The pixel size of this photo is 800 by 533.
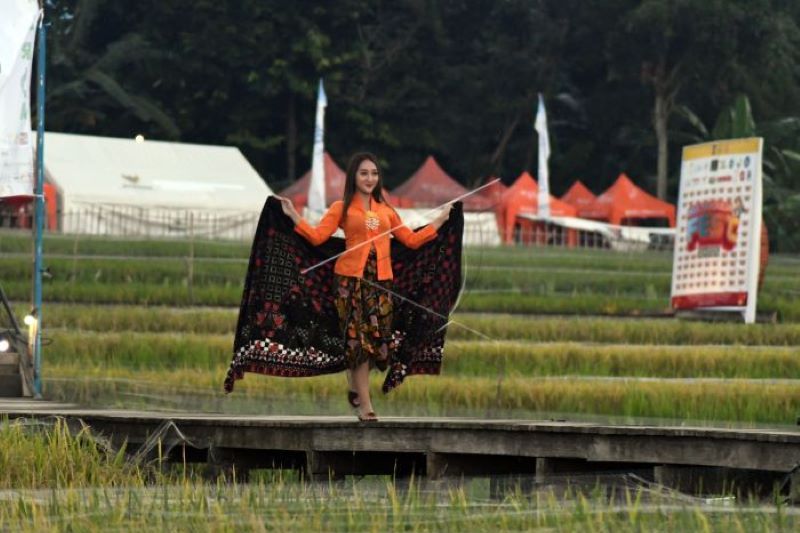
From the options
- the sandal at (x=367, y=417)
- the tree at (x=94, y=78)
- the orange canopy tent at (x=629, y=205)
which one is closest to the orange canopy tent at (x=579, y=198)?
the orange canopy tent at (x=629, y=205)

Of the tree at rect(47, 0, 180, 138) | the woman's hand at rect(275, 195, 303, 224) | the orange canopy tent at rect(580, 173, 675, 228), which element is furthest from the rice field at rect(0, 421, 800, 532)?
the tree at rect(47, 0, 180, 138)

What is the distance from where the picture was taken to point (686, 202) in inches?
1001

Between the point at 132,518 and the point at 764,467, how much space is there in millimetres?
3496

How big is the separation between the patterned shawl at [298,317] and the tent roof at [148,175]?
29428 millimetres

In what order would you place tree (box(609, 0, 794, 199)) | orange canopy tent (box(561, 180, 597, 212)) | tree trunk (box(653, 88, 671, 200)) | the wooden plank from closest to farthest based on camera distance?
the wooden plank, orange canopy tent (box(561, 180, 597, 212)), tree trunk (box(653, 88, 671, 200)), tree (box(609, 0, 794, 199))

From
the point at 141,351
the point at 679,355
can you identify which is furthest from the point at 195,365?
the point at 679,355

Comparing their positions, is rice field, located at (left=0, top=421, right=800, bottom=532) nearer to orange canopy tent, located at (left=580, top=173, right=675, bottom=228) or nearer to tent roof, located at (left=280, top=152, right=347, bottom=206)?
tent roof, located at (left=280, top=152, right=347, bottom=206)

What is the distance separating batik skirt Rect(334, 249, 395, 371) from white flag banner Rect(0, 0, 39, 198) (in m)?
4.26

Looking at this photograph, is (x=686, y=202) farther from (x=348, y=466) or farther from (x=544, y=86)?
(x=544, y=86)

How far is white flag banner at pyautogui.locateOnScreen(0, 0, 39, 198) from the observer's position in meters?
14.9

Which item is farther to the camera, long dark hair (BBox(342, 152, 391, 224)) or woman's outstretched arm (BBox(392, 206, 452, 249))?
woman's outstretched arm (BBox(392, 206, 452, 249))

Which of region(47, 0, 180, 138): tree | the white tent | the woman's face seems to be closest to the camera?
the woman's face

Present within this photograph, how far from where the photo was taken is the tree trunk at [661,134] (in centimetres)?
5231

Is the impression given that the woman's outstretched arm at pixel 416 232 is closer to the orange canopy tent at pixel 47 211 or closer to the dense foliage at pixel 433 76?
the orange canopy tent at pixel 47 211
